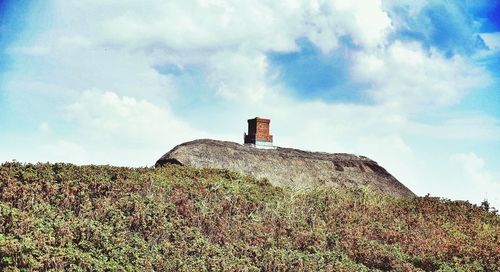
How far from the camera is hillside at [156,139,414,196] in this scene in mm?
21609

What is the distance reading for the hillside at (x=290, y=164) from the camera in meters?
21.6

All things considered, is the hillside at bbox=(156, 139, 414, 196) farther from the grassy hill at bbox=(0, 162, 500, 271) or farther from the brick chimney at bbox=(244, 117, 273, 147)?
the grassy hill at bbox=(0, 162, 500, 271)

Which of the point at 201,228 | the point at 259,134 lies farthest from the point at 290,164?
the point at 201,228

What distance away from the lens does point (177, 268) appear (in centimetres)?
1016

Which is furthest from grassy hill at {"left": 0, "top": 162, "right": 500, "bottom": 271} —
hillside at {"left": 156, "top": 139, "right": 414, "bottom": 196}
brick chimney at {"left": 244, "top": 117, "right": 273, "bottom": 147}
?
brick chimney at {"left": 244, "top": 117, "right": 273, "bottom": 147}

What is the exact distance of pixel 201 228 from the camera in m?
13.1

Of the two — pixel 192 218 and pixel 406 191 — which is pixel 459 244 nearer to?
pixel 192 218

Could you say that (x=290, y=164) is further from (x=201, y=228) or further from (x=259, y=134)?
(x=201, y=228)

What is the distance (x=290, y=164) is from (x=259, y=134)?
2.29m

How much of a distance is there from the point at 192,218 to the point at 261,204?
119 inches

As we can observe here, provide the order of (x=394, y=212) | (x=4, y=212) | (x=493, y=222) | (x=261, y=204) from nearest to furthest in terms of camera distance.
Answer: (x=4, y=212) → (x=261, y=204) → (x=394, y=212) → (x=493, y=222)

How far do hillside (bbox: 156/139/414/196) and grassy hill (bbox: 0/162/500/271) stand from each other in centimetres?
243

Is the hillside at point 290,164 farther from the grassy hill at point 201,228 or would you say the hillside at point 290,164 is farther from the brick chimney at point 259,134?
the grassy hill at point 201,228

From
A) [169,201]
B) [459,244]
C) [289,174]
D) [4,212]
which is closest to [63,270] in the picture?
[4,212]
